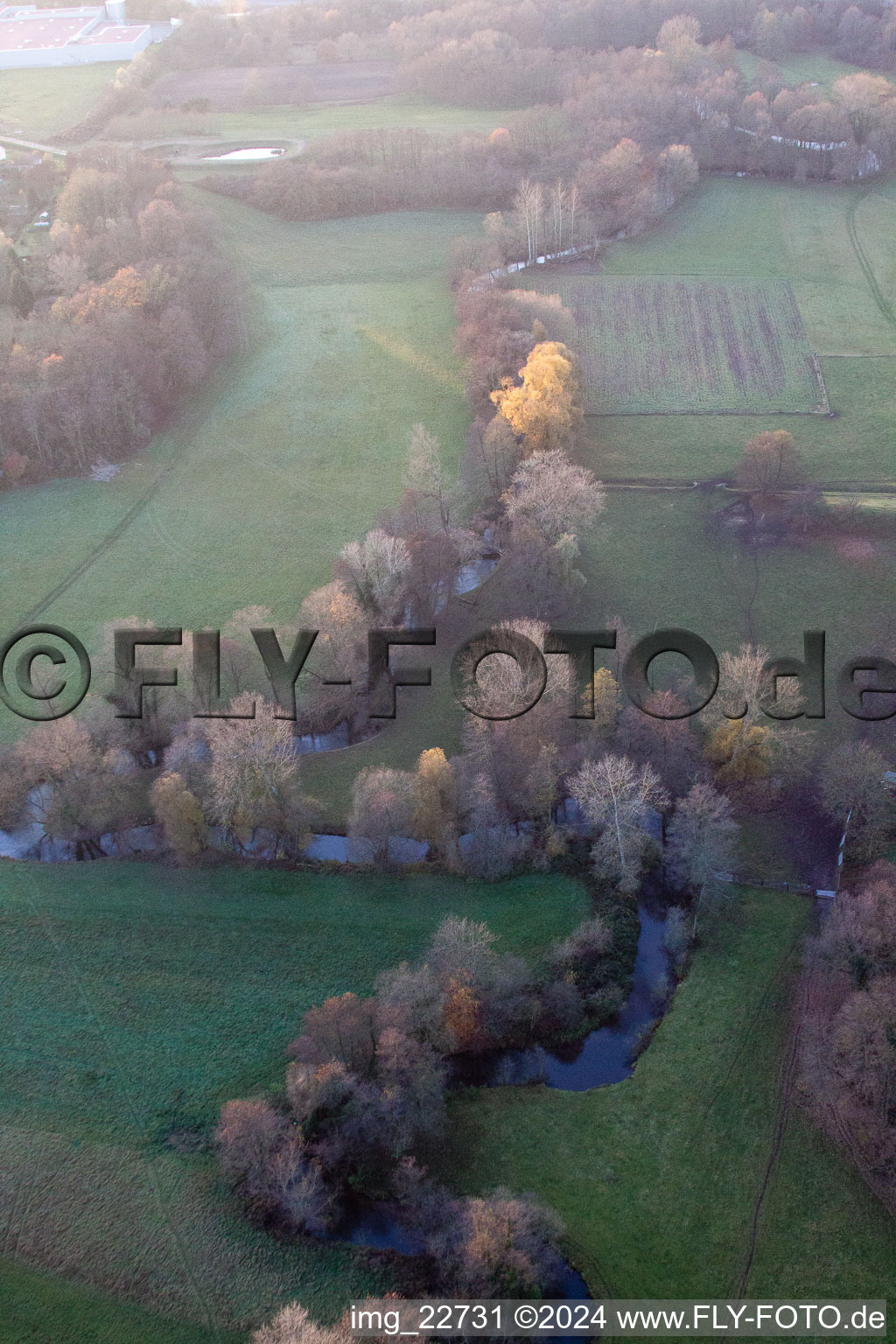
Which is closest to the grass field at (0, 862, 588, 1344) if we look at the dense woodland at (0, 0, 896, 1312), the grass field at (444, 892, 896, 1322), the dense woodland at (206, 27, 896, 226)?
the dense woodland at (0, 0, 896, 1312)

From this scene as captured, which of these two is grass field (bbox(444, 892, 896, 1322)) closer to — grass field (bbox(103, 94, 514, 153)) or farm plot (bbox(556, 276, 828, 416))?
farm plot (bbox(556, 276, 828, 416))

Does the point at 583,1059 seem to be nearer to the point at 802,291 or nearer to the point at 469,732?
the point at 469,732

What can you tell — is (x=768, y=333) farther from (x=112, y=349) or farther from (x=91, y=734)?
(x=91, y=734)

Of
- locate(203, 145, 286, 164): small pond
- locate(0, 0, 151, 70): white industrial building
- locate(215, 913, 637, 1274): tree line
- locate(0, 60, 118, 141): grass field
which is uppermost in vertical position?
locate(0, 0, 151, 70): white industrial building

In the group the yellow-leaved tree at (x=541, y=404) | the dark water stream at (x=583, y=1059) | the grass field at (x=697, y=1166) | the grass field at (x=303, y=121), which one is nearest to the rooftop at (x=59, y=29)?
the grass field at (x=303, y=121)

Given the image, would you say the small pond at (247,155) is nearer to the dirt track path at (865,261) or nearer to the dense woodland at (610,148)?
the dense woodland at (610,148)
